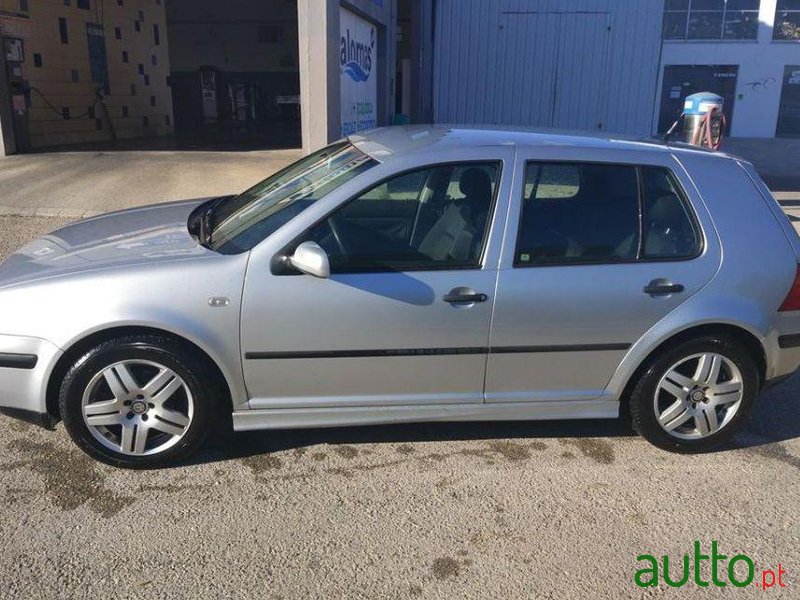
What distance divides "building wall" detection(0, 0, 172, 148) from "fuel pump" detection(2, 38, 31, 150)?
489 mm

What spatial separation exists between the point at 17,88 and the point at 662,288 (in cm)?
1402

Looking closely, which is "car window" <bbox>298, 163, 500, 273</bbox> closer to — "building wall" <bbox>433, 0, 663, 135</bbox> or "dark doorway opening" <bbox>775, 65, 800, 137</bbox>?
"building wall" <bbox>433, 0, 663, 135</bbox>

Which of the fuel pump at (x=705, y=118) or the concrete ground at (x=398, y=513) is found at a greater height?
the fuel pump at (x=705, y=118)

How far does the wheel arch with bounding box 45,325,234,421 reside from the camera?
322cm

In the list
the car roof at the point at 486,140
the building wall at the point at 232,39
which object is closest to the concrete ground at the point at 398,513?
the car roof at the point at 486,140

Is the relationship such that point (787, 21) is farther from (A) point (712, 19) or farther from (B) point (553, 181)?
(B) point (553, 181)

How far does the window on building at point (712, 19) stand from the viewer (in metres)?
27.4

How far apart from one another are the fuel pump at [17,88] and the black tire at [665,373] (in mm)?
13372

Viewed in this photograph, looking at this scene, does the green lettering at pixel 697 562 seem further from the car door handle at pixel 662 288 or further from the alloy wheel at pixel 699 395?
the car door handle at pixel 662 288

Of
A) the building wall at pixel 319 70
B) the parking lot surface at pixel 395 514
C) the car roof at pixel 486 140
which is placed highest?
the building wall at pixel 319 70

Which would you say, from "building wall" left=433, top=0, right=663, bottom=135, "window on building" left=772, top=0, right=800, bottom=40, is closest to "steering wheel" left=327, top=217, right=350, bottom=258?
"building wall" left=433, top=0, right=663, bottom=135

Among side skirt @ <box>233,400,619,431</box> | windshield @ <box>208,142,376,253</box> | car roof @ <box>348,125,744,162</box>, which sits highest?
car roof @ <box>348,125,744,162</box>

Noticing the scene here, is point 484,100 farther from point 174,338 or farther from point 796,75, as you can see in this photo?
point 174,338

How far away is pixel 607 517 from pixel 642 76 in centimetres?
1886
